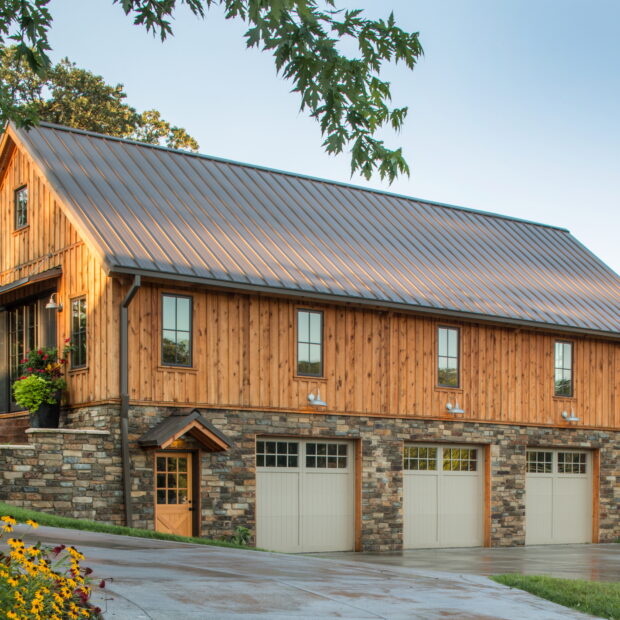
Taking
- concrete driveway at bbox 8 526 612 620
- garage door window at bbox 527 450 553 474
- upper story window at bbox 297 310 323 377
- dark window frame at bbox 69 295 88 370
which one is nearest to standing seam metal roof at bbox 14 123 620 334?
upper story window at bbox 297 310 323 377

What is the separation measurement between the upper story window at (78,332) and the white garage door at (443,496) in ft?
25.6

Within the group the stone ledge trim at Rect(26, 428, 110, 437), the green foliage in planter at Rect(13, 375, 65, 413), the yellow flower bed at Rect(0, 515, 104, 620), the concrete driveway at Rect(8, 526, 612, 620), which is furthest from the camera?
the green foliage in planter at Rect(13, 375, 65, 413)

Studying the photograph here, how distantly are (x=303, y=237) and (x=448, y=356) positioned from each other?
4398mm

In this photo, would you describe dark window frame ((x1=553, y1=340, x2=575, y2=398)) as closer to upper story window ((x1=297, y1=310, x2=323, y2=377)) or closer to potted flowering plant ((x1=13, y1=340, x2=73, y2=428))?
upper story window ((x1=297, y1=310, x2=323, y2=377))

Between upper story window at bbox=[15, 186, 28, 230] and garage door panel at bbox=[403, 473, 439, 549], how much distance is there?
10346 millimetres

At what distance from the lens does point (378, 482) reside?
23406mm

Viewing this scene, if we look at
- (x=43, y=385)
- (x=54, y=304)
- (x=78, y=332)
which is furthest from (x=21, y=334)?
(x=43, y=385)

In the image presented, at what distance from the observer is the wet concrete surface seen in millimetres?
18469

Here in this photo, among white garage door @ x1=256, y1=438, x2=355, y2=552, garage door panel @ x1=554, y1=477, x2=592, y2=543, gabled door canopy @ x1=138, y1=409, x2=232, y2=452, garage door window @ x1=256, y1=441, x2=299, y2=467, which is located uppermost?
gabled door canopy @ x1=138, y1=409, x2=232, y2=452

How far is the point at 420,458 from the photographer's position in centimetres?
2462

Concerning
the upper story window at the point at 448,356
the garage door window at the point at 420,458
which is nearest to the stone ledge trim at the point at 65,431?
the garage door window at the point at 420,458

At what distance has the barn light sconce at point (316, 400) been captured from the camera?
73.4ft

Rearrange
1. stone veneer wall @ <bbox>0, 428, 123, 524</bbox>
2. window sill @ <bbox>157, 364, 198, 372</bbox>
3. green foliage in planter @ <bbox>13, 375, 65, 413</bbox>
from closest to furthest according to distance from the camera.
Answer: stone veneer wall @ <bbox>0, 428, 123, 524</bbox> → window sill @ <bbox>157, 364, 198, 372</bbox> → green foliage in planter @ <bbox>13, 375, 65, 413</bbox>

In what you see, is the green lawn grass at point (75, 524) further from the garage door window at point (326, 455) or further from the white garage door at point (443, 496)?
the white garage door at point (443, 496)
